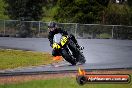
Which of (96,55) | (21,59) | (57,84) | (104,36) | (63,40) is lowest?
(104,36)

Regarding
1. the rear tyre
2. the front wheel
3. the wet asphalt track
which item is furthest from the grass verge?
the rear tyre

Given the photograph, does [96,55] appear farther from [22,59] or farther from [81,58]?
[22,59]

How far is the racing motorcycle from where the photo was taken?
17062 millimetres

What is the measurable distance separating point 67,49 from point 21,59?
270 cm

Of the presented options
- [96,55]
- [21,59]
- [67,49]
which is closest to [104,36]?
[96,55]

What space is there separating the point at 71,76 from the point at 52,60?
1.46 m

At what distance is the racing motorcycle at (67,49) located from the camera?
17.1 m

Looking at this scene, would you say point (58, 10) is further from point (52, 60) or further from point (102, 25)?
point (52, 60)

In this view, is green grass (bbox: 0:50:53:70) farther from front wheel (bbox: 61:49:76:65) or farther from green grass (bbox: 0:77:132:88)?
green grass (bbox: 0:77:132:88)

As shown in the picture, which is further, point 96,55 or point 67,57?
point 96,55

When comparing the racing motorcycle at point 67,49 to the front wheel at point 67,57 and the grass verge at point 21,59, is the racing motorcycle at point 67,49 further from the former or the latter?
the grass verge at point 21,59

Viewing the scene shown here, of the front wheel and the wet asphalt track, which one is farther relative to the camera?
the wet asphalt track

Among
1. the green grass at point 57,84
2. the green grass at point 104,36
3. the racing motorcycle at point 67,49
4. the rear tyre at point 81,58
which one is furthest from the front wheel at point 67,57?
the green grass at point 104,36

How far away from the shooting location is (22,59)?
19188 millimetres
